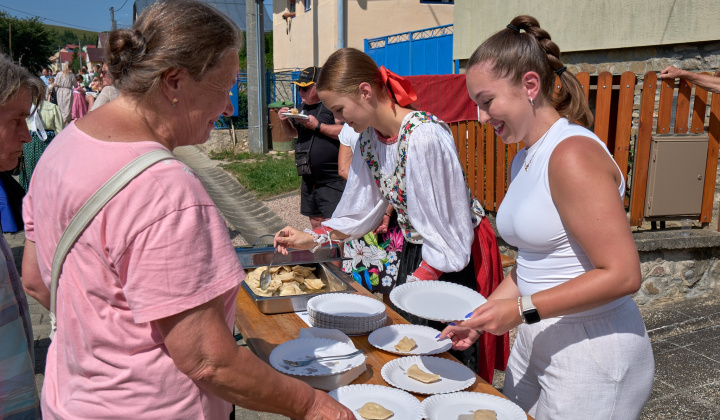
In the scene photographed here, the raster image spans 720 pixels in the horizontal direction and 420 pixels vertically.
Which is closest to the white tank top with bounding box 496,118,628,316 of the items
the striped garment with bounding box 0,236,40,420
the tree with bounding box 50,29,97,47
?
the striped garment with bounding box 0,236,40,420

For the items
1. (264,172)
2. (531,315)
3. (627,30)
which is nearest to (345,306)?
(531,315)

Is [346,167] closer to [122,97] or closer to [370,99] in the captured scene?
[370,99]

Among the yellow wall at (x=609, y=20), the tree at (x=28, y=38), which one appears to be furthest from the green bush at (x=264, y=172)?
the tree at (x=28, y=38)

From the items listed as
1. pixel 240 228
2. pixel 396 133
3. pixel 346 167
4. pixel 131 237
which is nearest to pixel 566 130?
pixel 396 133

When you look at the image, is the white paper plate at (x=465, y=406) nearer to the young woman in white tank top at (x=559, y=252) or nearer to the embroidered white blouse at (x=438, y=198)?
the young woman in white tank top at (x=559, y=252)

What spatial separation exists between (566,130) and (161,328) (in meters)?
1.20

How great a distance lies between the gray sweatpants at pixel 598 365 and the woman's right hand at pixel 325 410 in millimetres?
679

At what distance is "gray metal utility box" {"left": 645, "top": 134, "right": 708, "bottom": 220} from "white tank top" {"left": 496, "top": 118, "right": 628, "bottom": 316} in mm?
3689

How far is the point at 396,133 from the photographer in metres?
2.60

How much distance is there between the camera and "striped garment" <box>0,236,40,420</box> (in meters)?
1.83

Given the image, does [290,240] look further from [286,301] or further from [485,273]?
[485,273]

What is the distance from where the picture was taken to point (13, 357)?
1.87 metres

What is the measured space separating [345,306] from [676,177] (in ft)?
12.7

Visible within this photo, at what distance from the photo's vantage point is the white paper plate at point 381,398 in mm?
1570
